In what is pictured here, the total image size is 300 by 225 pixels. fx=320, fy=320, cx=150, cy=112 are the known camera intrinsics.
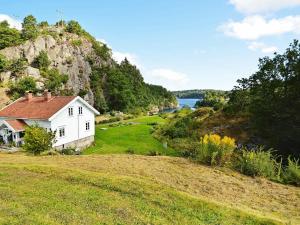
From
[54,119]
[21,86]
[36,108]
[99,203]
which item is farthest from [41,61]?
[99,203]

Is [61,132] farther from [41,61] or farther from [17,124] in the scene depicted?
[41,61]

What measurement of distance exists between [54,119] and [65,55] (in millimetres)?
53911

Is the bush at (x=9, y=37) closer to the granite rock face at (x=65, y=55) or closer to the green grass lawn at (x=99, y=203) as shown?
the granite rock face at (x=65, y=55)

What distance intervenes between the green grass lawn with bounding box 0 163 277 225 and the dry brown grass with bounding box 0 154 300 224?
2.85ft

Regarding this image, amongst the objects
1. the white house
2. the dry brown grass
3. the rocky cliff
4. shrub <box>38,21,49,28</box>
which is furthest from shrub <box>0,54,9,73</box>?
the dry brown grass

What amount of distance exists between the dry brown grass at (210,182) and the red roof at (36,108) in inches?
807

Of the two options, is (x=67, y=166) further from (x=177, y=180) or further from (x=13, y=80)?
(x=13, y=80)

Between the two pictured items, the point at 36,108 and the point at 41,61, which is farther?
the point at 41,61

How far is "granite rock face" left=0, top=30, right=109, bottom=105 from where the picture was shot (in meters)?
74.2

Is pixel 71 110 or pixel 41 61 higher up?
pixel 41 61

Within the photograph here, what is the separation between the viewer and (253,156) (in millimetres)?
14109

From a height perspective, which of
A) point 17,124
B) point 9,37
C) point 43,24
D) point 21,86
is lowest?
point 17,124

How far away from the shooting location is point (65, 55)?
84.5 meters

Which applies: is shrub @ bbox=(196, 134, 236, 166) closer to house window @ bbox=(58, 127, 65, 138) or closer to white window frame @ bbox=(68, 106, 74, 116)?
house window @ bbox=(58, 127, 65, 138)
